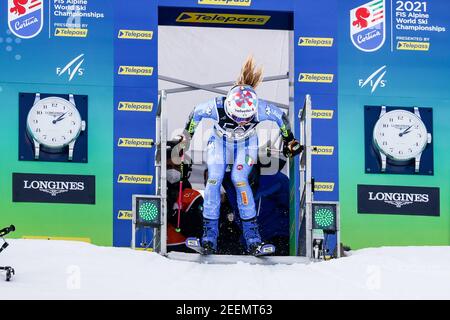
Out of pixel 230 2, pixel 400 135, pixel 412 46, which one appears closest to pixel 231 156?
pixel 230 2

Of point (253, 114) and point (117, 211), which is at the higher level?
point (253, 114)

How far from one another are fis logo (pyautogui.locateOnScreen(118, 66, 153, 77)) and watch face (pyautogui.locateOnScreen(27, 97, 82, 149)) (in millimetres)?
678

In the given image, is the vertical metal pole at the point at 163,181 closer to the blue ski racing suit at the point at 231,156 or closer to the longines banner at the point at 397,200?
the blue ski racing suit at the point at 231,156

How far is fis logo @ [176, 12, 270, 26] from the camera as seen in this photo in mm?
13273

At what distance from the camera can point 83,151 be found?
12.9 m

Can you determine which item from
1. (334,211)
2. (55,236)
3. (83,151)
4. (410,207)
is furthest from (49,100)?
(410,207)

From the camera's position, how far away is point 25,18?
12922 millimetres

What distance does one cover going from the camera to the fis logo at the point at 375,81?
1319 cm

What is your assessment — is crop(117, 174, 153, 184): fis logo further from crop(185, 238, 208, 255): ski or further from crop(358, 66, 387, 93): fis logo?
crop(358, 66, 387, 93): fis logo

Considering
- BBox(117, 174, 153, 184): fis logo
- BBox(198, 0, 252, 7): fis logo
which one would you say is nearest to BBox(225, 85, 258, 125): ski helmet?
BBox(117, 174, 153, 184): fis logo

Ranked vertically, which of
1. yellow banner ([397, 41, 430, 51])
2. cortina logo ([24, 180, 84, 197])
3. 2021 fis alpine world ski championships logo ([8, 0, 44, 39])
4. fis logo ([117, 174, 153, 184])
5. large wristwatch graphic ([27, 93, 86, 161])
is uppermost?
2021 fis alpine world ski championships logo ([8, 0, 44, 39])
